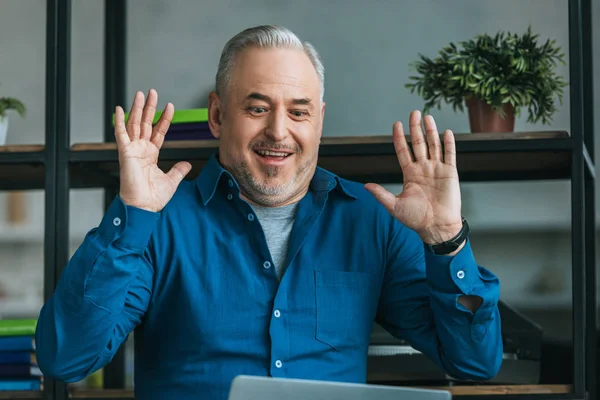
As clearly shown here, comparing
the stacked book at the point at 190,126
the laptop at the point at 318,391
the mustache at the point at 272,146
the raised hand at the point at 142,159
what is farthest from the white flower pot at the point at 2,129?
the laptop at the point at 318,391

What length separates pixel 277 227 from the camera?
185cm

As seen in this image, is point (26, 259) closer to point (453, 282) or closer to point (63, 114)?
point (63, 114)

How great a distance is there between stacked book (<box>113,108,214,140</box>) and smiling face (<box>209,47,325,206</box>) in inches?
7.0

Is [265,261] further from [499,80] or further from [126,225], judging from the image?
[499,80]

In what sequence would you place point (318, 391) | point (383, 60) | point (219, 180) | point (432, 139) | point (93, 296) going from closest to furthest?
point (318, 391)
point (93, 296)
point (432, 139)
point (219, 180)
point (383, 60)

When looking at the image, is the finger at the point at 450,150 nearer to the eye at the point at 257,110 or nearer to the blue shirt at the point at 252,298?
the blue shirt at the point at 252,298

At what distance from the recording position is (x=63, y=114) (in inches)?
79.0

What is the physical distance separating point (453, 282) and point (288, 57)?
0.67 m

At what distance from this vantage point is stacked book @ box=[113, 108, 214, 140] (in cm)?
199

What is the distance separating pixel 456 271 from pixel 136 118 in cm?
77

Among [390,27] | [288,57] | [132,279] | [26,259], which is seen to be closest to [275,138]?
[288,57]

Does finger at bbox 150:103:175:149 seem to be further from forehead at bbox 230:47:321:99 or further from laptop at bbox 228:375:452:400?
laptop at bbox 228:375:452:400

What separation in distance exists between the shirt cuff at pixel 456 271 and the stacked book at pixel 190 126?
0.72m

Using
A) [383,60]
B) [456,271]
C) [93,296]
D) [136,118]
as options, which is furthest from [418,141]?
[383,60]
